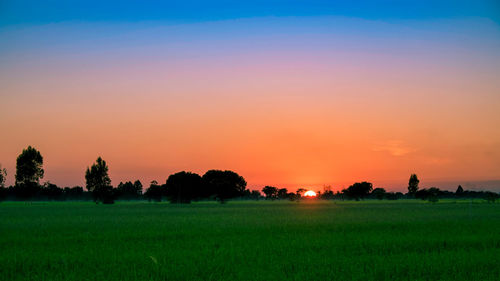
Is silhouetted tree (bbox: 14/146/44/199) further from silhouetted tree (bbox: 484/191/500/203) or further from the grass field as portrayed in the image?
silhouetted tree (bbox: 484/191/500/203)

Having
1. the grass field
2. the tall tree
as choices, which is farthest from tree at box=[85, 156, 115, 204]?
the grass field

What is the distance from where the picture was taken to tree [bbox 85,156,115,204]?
144m

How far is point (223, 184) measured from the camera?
14325 centimetres

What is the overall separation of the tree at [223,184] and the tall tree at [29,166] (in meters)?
49.6

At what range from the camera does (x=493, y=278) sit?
13.1m

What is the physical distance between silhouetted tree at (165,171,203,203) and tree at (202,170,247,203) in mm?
2722

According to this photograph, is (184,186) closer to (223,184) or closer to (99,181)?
(223,184)

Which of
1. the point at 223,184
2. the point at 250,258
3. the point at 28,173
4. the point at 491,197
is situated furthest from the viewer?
the point at 491,197

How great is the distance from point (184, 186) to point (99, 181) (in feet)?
90.5

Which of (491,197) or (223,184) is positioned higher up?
(223,184)

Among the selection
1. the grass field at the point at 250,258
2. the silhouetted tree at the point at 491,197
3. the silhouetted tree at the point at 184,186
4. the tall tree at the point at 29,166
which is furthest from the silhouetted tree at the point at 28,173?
the silhouetted tree at the point at 491,197

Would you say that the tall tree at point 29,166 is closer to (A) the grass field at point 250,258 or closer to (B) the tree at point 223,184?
(B) the tree at point 223,184

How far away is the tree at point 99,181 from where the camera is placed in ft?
474

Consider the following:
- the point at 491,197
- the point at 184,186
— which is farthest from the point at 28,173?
the point at 491,197
